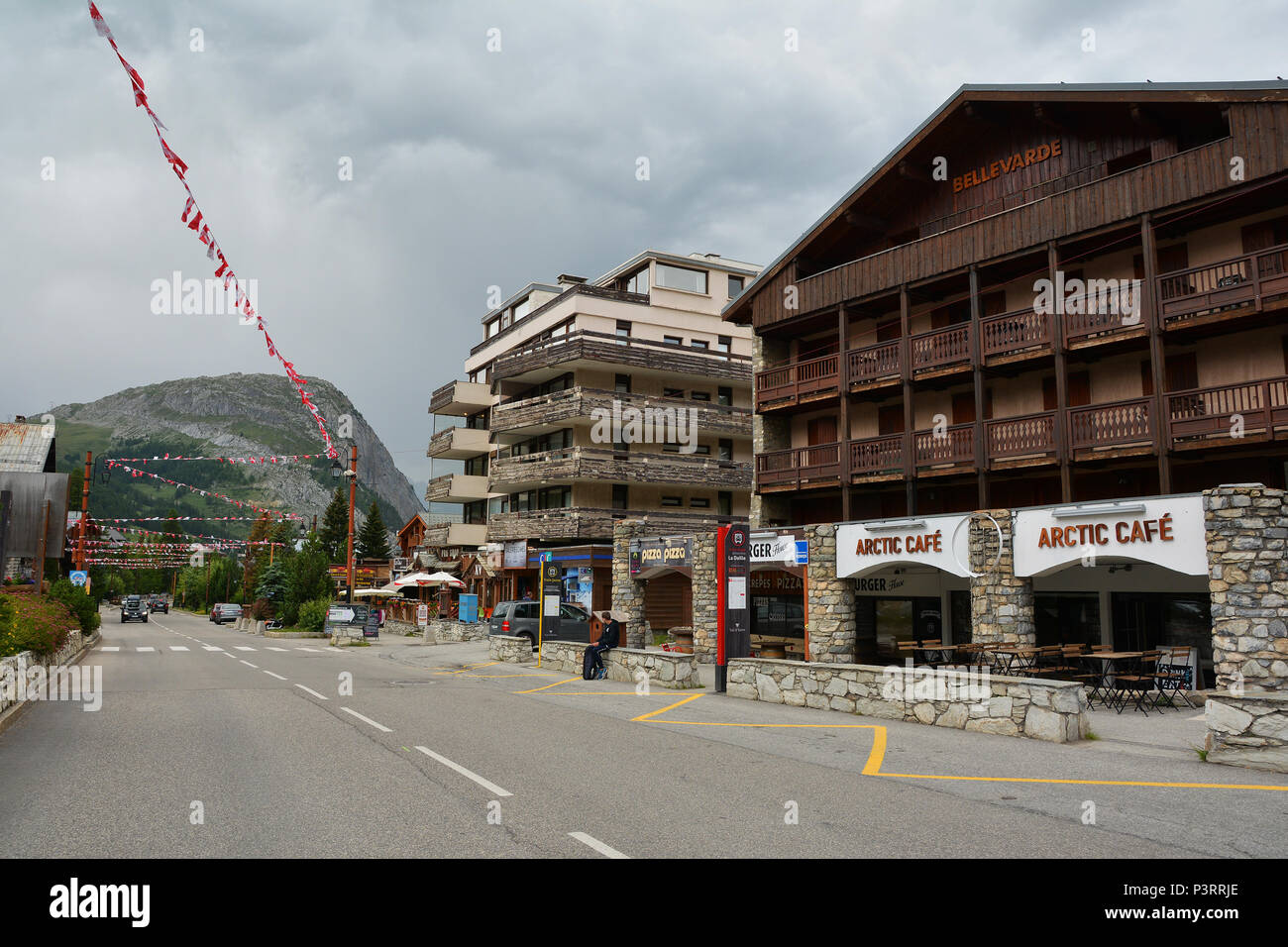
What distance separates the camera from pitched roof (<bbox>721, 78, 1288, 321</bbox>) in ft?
59.6

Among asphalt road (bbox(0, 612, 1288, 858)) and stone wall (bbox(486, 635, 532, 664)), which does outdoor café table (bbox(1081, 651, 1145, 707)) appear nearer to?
asphalt road (bbox(0, 612, 1288, 858))

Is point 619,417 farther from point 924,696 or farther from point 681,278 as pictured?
point 924,696

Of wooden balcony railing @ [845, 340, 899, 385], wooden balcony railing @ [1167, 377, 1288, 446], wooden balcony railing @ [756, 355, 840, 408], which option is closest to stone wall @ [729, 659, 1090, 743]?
wooden balcony railing @ [1167, 377, 1288, 446]

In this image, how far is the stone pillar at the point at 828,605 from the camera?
22.4 meters

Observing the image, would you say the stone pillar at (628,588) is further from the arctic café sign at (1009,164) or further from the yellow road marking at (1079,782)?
the yellow road marking at (1079,782)

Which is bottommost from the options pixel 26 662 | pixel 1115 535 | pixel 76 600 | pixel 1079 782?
pixel 1079 782

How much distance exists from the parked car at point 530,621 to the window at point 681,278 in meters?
21.0

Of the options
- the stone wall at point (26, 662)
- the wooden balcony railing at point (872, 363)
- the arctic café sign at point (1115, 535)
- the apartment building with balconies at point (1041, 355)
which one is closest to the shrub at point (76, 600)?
the stone wall at point (26, 662)

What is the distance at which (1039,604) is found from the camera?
2141 cm

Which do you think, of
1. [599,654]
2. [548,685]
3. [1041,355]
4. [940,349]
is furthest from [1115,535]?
[548,685]

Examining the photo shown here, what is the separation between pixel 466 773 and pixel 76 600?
28.9 m
